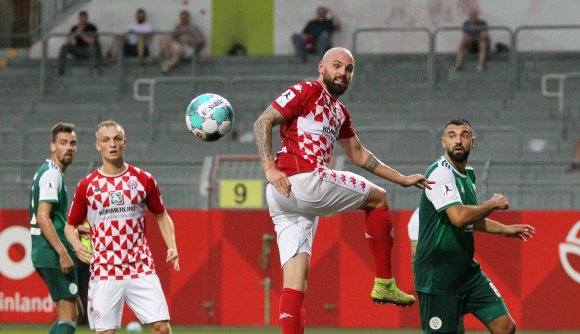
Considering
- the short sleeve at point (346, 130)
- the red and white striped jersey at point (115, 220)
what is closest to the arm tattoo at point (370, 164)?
the short sleeve at point (346, 130)

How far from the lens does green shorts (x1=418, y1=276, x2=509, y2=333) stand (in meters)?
11.2

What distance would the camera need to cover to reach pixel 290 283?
1045cm

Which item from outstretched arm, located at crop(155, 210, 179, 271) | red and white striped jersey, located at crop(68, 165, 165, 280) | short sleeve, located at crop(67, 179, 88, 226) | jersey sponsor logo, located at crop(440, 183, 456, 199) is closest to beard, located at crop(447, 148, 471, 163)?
jersey sponsor logo, located at crop(440, 183, 456, 199)

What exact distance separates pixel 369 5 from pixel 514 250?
9.37m

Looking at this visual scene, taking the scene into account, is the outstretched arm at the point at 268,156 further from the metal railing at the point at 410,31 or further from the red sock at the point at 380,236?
the metal railing at the point at 410,31

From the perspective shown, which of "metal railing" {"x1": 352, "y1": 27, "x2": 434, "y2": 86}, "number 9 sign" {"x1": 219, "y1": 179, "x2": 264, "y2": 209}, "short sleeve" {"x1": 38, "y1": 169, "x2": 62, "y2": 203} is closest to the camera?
"short sleeve" {"x1": 38, "y1": 169, "x2": 62, "y2": 203}

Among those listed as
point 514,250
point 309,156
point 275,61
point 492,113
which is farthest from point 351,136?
point 275,61

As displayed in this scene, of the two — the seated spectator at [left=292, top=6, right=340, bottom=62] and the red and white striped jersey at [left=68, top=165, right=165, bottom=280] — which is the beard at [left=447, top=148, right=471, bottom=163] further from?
the seated spectator at [left=292, top=6, right=340, bottom=62]

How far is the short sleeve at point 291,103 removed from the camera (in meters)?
10.3

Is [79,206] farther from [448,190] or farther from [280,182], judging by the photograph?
[448,190]

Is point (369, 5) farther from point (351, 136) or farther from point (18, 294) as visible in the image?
point (351, 136)

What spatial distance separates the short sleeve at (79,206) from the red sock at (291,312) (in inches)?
86.9

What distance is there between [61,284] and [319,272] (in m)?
5.82

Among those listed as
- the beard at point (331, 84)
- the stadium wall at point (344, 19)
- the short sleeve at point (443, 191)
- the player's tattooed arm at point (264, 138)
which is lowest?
the short sleeve at point (443, 191)
